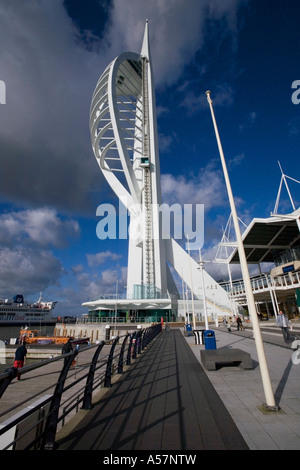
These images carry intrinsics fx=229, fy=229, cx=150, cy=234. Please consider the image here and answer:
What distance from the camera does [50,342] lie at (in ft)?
81.9

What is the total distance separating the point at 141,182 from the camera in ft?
134

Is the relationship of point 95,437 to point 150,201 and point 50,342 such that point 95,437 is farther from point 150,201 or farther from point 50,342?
point 150,201

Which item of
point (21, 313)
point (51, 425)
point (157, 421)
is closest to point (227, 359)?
point (157, 421)

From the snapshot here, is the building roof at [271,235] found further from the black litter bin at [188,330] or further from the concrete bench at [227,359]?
the concrete bench at [227,359]

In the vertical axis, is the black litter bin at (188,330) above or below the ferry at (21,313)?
below

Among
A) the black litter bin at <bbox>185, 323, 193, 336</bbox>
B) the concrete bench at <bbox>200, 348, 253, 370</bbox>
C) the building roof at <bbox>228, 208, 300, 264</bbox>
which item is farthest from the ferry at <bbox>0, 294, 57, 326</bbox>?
the concrete bench at <bbox>200, 348, 253, 370</bbox>

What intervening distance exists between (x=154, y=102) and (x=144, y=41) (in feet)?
51.1

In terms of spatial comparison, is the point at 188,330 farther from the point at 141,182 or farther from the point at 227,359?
the point at 141,182

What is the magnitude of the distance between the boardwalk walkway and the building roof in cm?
2450

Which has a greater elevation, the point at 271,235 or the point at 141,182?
the point at 141,182

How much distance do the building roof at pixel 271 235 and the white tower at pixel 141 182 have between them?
9408 mm

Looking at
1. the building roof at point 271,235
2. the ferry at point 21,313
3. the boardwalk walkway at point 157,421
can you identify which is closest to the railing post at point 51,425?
the boardwalk walkway at point 157,421

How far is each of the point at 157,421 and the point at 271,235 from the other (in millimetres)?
31700

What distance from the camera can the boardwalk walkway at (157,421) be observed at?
2.61 metres
